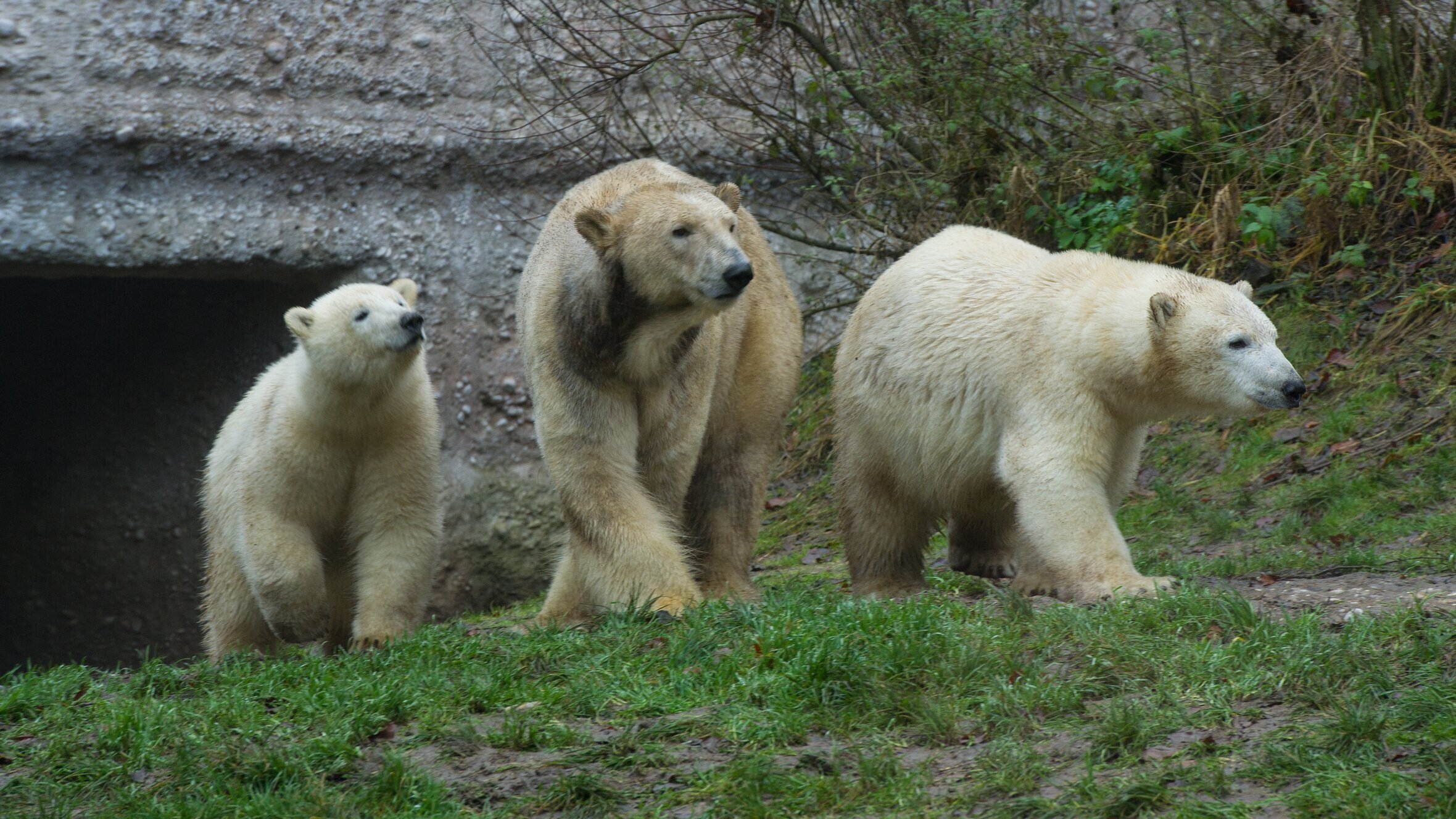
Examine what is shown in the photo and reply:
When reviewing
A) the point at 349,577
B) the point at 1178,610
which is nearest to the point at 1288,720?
the point at 1178,610

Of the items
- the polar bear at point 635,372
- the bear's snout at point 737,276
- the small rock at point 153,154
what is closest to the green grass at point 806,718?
the polar bear at point 635,372

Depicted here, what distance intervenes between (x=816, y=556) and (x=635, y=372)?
3.60 meters

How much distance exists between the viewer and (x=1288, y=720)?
3.71 meters

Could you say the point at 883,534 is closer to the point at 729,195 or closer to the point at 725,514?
the point at 725,514

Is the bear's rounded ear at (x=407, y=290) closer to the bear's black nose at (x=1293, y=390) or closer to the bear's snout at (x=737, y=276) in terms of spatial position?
the bear's snout at (x=737, y=276)

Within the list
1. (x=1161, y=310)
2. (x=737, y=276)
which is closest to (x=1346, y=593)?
(x=1161, y=310)

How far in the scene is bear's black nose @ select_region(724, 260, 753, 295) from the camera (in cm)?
543

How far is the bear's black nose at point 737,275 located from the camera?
17.8 feet

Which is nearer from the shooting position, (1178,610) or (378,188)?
(1178,610)

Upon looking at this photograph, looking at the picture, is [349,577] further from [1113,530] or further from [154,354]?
[154,354]

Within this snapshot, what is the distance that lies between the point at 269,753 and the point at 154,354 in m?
9.03

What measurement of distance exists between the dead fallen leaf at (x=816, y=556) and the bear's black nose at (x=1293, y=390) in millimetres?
3902

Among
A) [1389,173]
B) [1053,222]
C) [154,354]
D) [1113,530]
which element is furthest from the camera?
[154,354]

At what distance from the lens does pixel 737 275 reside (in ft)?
17.9
